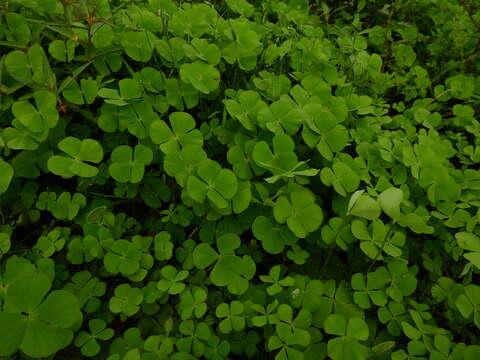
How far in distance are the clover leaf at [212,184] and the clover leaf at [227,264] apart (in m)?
0.16

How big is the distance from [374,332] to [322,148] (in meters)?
0.76

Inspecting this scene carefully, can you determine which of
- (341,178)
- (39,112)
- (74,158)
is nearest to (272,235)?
(341,178)

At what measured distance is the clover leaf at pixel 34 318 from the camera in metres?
1.00

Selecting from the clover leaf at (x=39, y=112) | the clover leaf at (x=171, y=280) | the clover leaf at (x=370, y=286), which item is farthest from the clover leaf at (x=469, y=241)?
the clover leaf at (x=39, y=112)

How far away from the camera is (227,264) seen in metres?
1.35

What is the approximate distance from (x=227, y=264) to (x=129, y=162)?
58 cm

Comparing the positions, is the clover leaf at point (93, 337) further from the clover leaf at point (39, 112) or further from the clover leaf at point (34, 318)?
the clover leaf at point (39, 112)

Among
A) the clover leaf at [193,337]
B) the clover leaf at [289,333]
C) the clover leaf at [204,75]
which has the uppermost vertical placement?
the clover leaf at [204,75]

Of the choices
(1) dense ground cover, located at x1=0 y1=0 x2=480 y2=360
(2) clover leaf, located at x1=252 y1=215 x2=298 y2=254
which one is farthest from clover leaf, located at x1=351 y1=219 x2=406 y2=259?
Result: (2) clover leaf, located at x1=252 y1=215 x2=298 y2=254

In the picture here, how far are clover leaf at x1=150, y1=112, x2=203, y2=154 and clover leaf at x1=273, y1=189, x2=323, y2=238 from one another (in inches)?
17.3

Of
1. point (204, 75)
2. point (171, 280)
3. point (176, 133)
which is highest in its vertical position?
point (204, 75)

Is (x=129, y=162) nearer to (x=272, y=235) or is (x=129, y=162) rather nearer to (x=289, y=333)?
(x=272, y=235)

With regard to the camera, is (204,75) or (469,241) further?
(204,75)

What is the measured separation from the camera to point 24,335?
1013 millimetres
